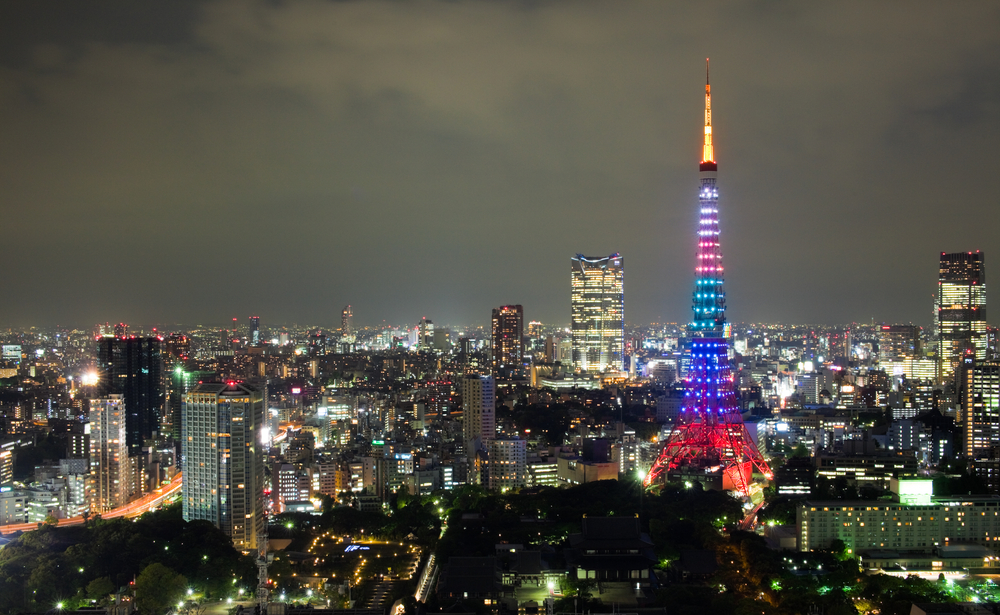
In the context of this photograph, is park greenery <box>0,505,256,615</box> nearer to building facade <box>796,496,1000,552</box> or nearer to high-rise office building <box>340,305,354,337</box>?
building facade <box>796,496,1000,552</box>

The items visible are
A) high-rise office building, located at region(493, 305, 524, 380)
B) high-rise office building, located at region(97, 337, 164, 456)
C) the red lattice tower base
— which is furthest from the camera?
high-rise office building, located at region(493, 305, 524, 380)

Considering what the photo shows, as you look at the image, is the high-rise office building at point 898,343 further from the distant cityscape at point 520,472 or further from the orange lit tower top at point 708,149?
the orange lit tower top at point 708,149

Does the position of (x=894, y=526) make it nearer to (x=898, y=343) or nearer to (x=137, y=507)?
(x=137, y=507)

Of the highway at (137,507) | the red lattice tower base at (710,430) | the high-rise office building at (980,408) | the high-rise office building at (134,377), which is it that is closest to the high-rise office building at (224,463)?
the highway at (137,507)

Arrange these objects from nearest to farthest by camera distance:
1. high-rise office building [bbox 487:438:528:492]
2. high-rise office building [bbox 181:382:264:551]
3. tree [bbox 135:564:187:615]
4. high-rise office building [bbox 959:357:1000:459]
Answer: tree [bbox 135:564:187:615] < high-rise office building [bbox 181:382:264:551] < high-rise office building [bbox 487:438:528:492] < high-rise office building [bbox 959:357:1000:459]

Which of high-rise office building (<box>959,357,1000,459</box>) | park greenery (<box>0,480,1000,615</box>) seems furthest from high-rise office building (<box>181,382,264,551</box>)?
high-rise office building (<box>959,357,1000,459</box>)

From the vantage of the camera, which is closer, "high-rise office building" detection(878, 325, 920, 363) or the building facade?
the building facade

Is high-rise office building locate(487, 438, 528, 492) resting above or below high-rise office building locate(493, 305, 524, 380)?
below

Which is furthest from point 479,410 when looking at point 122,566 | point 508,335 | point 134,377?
point 508,335

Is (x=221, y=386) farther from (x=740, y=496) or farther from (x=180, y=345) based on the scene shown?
(x=180, y=345)
